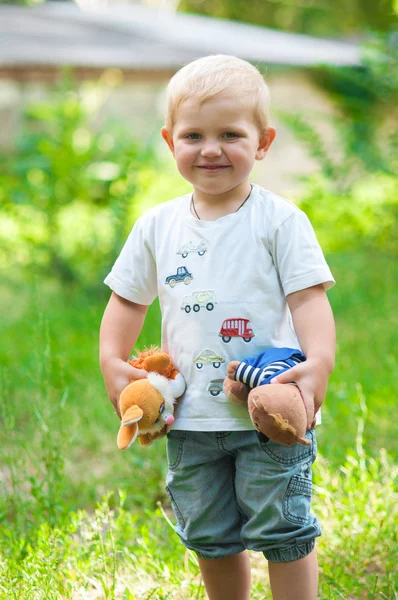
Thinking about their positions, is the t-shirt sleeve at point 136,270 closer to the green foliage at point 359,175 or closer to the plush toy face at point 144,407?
the plush toy face at point 144,407

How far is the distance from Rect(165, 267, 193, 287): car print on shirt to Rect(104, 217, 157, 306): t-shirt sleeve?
135 mm

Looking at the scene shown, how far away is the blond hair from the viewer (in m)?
1.90

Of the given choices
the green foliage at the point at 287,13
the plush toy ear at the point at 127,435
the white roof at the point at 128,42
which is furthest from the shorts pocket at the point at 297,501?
the green foliage at the point at 287,13

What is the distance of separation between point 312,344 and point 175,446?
0.46 meters

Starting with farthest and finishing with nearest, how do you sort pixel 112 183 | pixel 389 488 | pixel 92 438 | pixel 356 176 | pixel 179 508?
pixel 356 176 → pixel 112 183 → pixel 92 438 → pixel 389 488 → pixel 179 508

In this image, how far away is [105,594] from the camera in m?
2.21

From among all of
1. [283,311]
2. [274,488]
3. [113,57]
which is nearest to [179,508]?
[274,488]

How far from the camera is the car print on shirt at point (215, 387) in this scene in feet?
6.34

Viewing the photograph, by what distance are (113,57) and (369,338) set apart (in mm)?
6943

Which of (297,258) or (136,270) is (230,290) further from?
(136,270)

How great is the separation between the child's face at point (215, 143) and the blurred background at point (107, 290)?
37.5 inches

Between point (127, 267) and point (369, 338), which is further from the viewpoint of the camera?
point (369, 338)

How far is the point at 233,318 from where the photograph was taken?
6.33 feet

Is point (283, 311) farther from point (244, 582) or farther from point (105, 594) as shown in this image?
point (105, 594)
